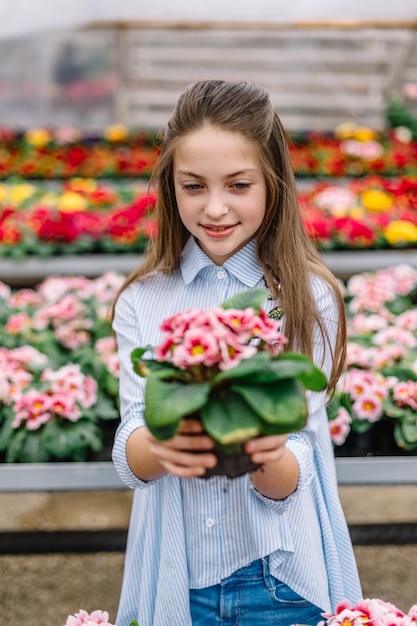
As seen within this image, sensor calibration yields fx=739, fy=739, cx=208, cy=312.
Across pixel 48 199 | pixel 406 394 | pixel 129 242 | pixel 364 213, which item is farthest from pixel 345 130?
pixel 406 394

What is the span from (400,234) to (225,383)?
351cm

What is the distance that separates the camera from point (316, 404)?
1330 millimetres

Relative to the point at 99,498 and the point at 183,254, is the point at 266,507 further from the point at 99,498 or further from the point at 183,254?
the point at 99,498

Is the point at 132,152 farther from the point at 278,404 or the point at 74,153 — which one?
the point at 278,404

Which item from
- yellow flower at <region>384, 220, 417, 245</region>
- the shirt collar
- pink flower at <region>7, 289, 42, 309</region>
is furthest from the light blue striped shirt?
yellow flower at <region>384, 220, 417, 245</region>

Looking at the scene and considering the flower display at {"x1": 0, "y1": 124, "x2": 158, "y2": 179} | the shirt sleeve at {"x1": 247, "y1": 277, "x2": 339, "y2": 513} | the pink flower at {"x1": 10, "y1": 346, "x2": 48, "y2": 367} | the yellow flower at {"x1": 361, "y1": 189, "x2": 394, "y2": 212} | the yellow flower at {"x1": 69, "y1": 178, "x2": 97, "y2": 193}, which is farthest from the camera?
the flower display at {"x1": 0, "y1": 124, "x2": 158, "y2": 179}

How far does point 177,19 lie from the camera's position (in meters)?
5.97

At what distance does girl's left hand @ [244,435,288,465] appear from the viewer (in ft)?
3.26

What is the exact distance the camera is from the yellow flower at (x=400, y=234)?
430 cm

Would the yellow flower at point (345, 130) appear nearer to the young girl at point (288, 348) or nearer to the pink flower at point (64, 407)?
the pink flower at point (64, 407)

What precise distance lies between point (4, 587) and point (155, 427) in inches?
55.3

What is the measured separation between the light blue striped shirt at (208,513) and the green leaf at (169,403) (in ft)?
1.05

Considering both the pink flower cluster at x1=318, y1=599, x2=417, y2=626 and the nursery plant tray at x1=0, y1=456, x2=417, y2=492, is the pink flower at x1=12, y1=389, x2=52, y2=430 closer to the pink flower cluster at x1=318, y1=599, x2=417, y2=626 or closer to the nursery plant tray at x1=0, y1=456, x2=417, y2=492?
the nursery plant tray at x1=0, y1=456, x2=417, y2=492

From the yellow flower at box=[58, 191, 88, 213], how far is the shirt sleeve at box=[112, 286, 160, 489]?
Answer: 3.75 m
